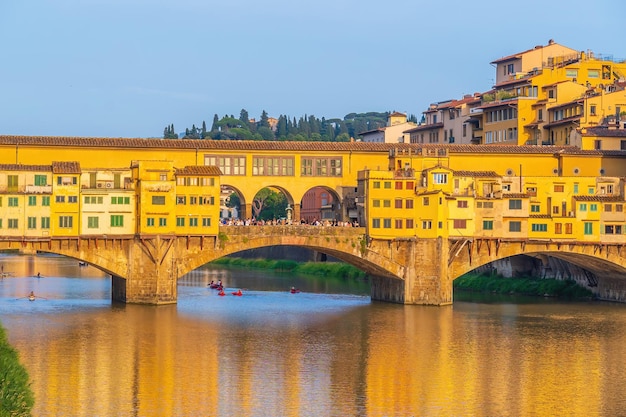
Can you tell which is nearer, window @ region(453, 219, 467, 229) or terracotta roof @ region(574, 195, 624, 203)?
window @ region(453, 219, 467, 229)

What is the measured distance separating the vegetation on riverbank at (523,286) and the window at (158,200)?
25.4 m

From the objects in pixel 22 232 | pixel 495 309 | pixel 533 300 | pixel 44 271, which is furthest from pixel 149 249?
pixel 44 271

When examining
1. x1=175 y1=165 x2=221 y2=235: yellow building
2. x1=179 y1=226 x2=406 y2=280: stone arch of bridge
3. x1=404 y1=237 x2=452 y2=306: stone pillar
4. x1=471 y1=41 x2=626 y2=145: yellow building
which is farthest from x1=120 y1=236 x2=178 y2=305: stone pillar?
x1=471 y1=41 x2=626 y2=145: yellow building

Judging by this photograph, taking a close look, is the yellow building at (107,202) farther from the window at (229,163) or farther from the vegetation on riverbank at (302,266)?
the vegetation on riverbank at (302,266)

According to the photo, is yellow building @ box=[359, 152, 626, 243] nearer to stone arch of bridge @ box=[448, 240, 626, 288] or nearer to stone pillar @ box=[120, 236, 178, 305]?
stone arch of bridge @ box=[448, 240, 626, 288]

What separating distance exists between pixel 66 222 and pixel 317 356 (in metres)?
21.3

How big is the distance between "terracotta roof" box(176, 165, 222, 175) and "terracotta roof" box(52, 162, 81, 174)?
219 inches

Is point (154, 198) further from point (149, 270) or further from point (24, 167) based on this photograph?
point (24, 167)

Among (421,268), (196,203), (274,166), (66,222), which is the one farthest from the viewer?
(274,166)

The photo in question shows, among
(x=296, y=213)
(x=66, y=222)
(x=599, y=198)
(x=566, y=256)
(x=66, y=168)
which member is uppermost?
(x=66, y=168)

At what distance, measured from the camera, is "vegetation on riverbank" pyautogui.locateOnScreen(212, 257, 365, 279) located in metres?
102

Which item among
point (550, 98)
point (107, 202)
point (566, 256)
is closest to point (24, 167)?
point (107, 202)

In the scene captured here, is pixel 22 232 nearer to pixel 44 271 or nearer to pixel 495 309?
pixel 495 309

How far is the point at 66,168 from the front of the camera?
236ft
